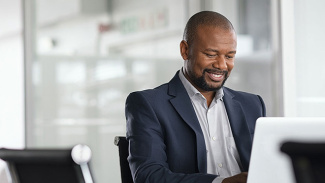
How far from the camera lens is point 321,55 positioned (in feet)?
13.6

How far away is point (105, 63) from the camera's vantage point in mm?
4391

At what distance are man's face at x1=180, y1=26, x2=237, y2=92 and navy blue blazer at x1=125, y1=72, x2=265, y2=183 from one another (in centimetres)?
9

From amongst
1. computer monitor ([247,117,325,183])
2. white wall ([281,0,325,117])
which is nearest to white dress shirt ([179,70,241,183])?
computer monitor ([247,117,325,183])

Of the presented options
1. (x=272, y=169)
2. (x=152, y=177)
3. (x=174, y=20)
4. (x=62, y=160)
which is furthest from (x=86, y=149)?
(x=174, y=20)

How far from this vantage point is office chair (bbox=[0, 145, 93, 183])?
122 cm

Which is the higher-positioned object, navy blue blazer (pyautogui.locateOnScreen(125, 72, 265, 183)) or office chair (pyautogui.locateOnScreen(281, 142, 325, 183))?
office chair (pyautogui.locateOnScreen(281, 142, 325, 183))

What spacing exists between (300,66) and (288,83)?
151 millimetres

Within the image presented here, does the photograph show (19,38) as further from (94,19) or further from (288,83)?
(288,83)

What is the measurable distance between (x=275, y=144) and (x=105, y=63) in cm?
313

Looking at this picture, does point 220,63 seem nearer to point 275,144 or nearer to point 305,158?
point 275,144

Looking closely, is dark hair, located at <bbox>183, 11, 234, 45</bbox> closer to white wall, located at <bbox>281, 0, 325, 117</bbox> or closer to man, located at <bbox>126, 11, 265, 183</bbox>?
man, located at <bbox>126, 11, 265, 183</bbox>

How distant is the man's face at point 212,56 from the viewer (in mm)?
2184

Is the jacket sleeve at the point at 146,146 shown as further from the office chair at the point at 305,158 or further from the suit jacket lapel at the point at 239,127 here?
the office chair at the point at 305,158

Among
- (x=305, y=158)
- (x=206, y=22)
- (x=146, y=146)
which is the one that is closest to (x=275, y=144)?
(x=305, y=158)
